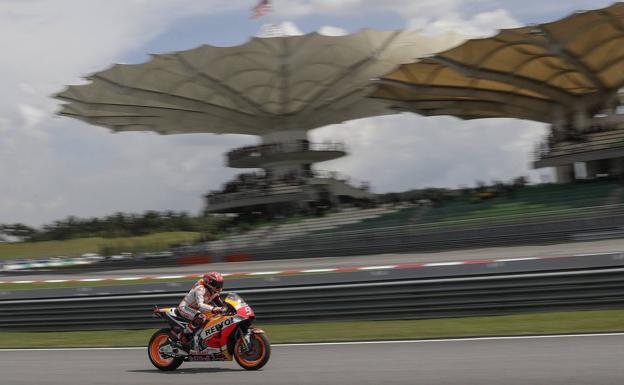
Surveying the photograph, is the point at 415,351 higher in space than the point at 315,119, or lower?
lower

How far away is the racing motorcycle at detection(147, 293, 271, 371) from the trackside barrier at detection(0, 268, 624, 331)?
4.19 meters

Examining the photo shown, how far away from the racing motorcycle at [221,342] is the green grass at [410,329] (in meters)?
2.61

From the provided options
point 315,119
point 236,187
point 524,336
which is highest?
point 315,119

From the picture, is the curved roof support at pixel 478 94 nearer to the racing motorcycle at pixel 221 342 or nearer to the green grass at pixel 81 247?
the green grass at pixel 81 247

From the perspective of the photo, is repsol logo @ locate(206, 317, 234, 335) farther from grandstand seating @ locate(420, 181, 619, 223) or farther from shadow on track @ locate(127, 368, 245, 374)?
grandstand seating @ locate(420, 181, 619, 223)

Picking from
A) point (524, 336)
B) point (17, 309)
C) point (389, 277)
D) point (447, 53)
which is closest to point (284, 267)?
point (447, 53)

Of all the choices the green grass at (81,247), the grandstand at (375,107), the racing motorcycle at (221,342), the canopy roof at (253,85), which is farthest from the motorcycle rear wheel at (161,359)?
the canopy roof at (253,85)

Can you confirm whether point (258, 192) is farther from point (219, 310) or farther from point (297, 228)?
point (219, 310)

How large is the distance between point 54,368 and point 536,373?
6250 millimetres

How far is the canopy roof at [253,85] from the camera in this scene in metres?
49.8

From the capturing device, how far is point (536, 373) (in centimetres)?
859

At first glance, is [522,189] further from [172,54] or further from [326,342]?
[326,342]

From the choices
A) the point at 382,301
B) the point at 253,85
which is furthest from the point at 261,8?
the point at 382,301

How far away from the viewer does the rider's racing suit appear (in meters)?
10.8
